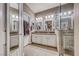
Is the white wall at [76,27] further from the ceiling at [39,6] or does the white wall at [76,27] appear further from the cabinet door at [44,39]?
the cabinet door at [44,39]

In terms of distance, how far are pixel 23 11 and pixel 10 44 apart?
486 mm

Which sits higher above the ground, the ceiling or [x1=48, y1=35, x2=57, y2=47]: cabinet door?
the ceiling

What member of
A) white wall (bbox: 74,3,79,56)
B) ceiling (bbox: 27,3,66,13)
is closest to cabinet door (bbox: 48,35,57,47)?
white wall (bbox: 74,3,79,56)

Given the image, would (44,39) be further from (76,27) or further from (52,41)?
(76,27)

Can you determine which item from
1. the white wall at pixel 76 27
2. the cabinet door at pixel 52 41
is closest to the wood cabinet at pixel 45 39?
the cabinet door at pixel 52 41

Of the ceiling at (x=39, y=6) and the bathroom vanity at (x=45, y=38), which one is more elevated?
the ceiling at (x=39, y=6)

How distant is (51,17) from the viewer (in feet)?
4.42

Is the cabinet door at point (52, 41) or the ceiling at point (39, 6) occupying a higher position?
the ceiling at point (39, 6)

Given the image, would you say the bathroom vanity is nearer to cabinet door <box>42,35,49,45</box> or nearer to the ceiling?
cabinet door <box>42,35,49,45</box>

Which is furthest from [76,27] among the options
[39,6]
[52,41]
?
[39,6]

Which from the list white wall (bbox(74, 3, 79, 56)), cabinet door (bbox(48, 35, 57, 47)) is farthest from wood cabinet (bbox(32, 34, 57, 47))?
white wall (bbox(74, 3, 79, 56))

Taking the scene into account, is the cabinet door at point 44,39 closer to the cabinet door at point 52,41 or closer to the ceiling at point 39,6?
the cabinet door at point 52,41

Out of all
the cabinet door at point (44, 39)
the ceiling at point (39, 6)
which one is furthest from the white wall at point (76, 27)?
the cabinet door at point (44, 39)

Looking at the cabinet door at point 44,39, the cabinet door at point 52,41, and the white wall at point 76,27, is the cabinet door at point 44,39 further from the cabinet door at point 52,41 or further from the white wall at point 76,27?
the white wall at point 76,27
